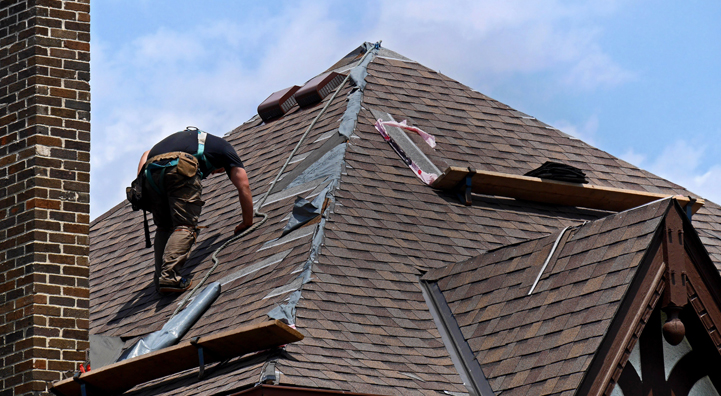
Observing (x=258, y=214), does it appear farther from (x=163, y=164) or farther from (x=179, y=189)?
(x=163, y=164)

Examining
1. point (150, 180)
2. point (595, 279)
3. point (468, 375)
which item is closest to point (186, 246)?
point (150, 180)

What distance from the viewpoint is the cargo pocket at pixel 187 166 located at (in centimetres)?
1144

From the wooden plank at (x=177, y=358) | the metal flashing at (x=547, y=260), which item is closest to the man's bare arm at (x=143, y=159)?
the wooden plank at (x=177, y=358)

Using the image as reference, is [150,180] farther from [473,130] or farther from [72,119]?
[473,130]

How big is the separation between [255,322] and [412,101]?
5.64 metres

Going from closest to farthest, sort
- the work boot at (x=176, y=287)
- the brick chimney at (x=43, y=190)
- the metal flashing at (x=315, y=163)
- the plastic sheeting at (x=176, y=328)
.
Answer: the plastic sheeting at (x=176, y=328) < the brick chimney at (x=43, y=190) < the work boot at (x=176, y=287) < the metal flashing at (x=315, y=163)

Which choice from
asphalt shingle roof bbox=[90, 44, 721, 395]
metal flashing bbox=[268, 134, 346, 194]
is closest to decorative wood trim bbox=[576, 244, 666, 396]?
asphalt shingle roof bbox=[90, 44, 721, 395]

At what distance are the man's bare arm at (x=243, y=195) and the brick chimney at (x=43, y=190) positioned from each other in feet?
5.18

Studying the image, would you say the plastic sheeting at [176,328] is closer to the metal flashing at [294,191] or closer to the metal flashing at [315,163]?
the metal flashing at [294,191]

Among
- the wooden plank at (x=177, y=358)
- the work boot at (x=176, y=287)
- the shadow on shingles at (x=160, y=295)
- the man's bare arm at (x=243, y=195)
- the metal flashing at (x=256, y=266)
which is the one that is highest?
the man's bare arm at (x=243, y=195)

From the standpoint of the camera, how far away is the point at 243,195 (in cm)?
1173

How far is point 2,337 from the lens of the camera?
10.5 m

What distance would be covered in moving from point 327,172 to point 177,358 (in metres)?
3.27

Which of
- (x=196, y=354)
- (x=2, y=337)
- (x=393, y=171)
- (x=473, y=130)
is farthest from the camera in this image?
(x=473, y=130)
